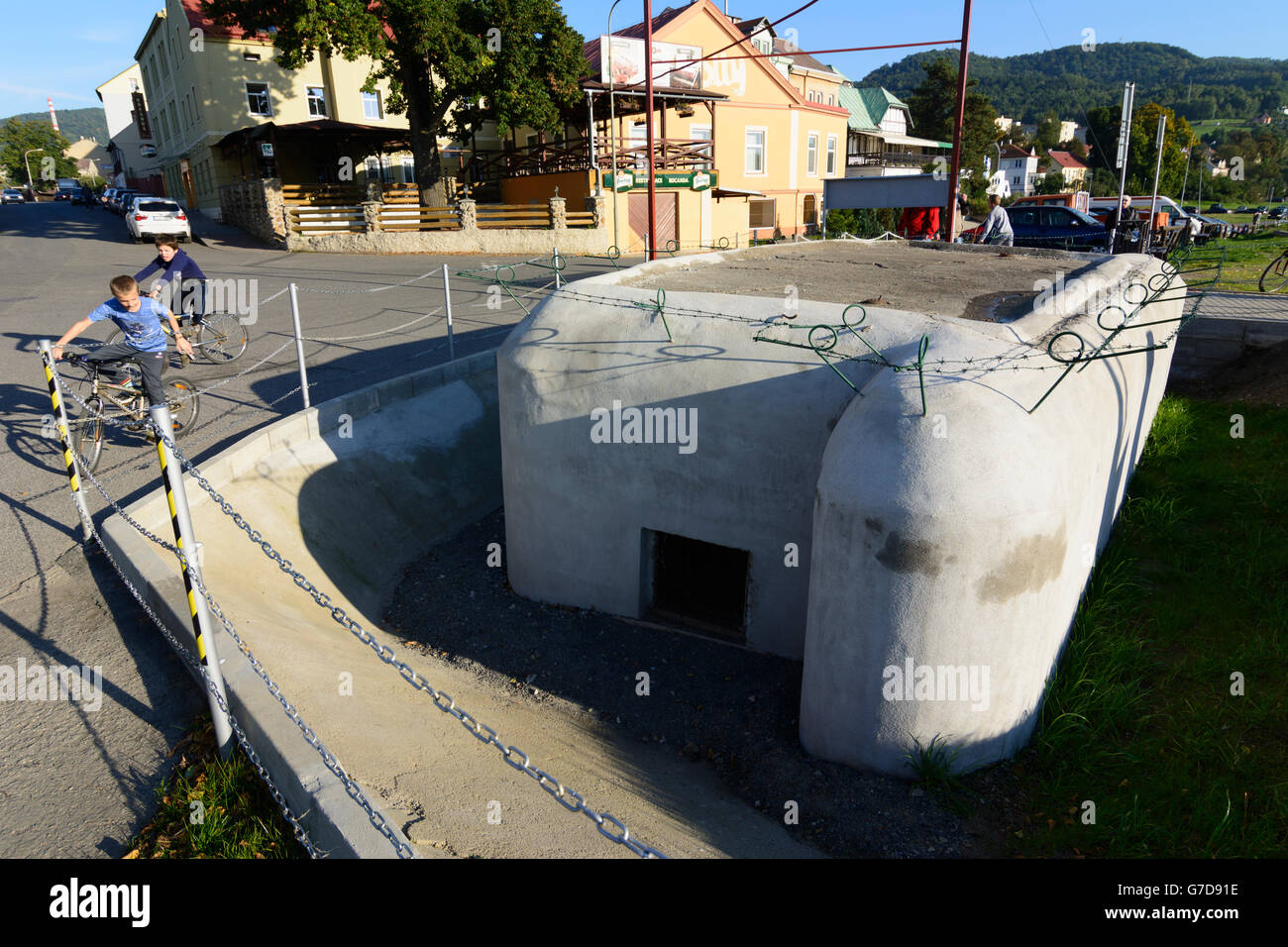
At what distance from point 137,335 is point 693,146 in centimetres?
2934

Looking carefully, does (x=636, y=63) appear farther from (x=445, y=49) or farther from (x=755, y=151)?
(x=445, y=49)

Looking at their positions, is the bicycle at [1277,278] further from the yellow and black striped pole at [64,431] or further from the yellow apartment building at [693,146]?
the yellow and black striped pole at [64,431]

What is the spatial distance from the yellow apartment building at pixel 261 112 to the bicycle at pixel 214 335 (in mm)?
19268

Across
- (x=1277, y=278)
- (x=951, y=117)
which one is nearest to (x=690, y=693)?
(x=1277, y=278)

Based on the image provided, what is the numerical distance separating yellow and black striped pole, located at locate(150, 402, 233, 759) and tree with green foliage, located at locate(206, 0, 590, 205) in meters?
22.3

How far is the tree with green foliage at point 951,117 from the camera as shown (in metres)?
60.6

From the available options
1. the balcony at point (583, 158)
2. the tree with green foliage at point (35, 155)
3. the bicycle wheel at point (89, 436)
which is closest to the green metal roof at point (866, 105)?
the balcony at point (583, 158)

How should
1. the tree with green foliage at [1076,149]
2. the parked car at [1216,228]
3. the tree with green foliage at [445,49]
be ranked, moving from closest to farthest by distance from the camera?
the tree with green foliage at [445,49] < the parked car at [1216,228] < the tree with green foliage at [1076,149]

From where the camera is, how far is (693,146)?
3341cm

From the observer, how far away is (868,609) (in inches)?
191

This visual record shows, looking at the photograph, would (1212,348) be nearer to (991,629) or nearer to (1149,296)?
(1149,296)

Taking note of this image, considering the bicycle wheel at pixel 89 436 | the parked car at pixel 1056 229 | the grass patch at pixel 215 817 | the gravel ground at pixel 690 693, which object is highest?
the parked car at pixel 1056 229

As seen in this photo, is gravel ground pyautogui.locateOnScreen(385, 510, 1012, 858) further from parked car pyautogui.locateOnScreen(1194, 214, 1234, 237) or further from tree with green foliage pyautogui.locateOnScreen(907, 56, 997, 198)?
tree with green foliage pyautogui.locateOnScreen(907, 56, 997, 198)

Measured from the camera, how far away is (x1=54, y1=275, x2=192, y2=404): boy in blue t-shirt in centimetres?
773
